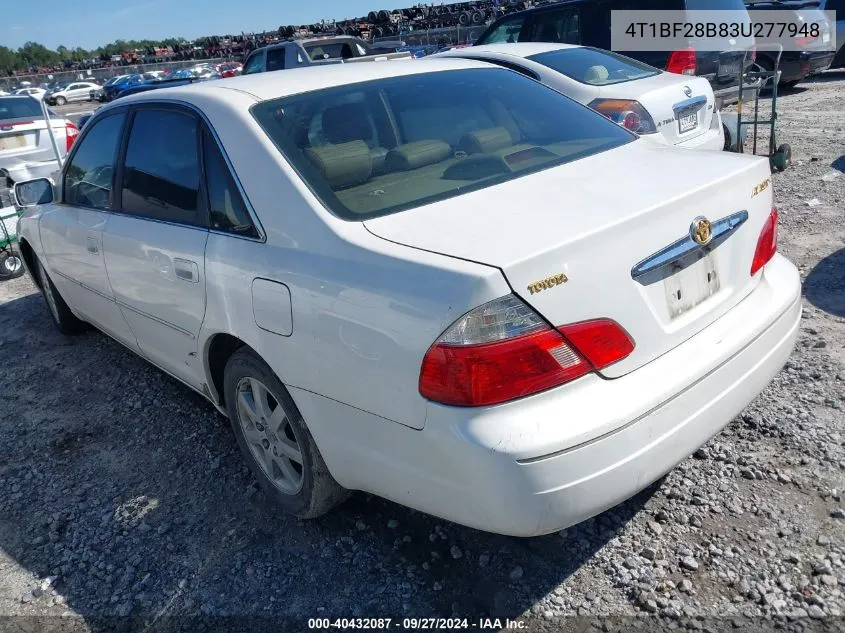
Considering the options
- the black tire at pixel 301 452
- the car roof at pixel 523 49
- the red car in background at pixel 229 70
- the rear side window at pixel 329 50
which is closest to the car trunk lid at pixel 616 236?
the black tire at pixel 301 452

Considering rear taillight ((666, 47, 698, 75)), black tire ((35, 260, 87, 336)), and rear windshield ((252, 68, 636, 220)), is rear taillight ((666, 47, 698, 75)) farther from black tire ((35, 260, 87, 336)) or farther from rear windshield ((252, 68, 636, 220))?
black tire ((35, 260, 87, 336))

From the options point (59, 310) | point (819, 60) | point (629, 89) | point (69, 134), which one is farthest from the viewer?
point (819, 60)

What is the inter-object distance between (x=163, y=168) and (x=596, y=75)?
479 centimetres

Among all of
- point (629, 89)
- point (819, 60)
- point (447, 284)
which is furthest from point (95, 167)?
point (819, 60)

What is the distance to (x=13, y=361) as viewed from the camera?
4953 mm

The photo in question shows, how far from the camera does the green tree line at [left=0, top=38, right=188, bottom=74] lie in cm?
10025

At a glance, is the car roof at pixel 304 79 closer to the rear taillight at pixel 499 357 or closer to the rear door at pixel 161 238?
the rear door at pixel 161 238

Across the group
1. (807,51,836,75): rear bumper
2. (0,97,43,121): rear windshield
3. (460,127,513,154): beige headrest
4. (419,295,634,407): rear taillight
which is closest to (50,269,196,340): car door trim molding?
(460,127,513,154): beige headrest

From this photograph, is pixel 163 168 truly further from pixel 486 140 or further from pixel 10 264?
pixel 10 264

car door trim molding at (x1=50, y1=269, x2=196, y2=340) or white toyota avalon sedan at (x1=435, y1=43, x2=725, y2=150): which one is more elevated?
white toyota avalon sedan at (x1=435, y1=43, x2=725, y2=150)

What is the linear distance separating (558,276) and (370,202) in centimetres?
78

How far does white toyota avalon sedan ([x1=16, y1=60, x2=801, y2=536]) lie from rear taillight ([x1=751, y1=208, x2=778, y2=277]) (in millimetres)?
15

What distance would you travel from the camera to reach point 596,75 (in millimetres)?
6719

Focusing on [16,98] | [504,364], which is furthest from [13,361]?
[16,98]
